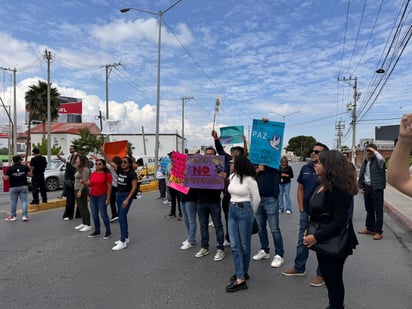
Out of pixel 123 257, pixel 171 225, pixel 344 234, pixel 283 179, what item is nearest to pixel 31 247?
pixel 123 257

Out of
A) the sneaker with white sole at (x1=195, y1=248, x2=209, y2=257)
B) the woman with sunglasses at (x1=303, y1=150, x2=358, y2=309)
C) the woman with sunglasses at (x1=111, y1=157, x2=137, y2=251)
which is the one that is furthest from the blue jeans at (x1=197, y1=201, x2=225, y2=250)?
the woman with sunglasses at (x1=303, y1=150, x2=358, y2=309)

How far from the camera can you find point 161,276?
15.3ft

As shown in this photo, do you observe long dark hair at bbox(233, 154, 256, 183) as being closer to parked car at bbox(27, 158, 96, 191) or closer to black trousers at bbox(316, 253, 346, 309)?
black trousers at bbox(316, 253, 346, 309)

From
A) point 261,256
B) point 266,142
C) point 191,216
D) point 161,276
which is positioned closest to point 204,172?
point 191,216

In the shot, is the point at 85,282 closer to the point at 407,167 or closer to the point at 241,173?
the point at 241,173

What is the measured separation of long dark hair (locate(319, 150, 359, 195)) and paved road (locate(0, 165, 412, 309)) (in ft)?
4.86

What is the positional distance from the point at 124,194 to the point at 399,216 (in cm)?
743

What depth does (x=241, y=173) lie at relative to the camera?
4.32 metres

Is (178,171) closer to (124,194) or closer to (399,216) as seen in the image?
(124,194)

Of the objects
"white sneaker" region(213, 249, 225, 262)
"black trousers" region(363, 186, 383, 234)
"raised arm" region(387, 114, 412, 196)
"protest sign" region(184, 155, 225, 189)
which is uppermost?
"raised arm" region(387, 114, 412, 196)

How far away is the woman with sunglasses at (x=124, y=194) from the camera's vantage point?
604 centimetres

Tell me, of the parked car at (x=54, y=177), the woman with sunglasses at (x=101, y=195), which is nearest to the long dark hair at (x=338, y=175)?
the woman with sunglasses at (x=101, y=195)

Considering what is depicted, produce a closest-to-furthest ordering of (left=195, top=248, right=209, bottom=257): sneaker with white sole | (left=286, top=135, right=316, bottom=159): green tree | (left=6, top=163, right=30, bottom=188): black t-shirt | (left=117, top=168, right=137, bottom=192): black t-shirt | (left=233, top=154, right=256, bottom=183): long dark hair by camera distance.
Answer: (left=233, top=154, right=256, bottom=183): long dark hair
(left=195, top=248, right=209, bottom=257): sneaker with white sole
(left=117, top=168, right=137, bottom=192): black t-shirt
(left=6, top=163, right=30, bottom=188): black t-shirt
(left=286, top=135, right=316, bottom=159): green tree

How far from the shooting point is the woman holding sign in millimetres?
4148
